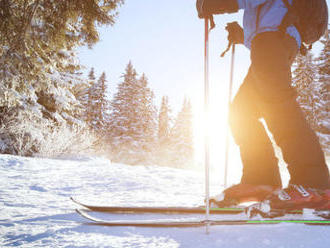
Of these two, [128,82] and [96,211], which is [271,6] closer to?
[96,211]

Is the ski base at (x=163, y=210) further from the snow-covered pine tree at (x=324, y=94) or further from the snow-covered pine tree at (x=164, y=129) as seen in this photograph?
the snow-covered pine tree at (x=164, y=129)

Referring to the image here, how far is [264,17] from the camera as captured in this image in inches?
58.6

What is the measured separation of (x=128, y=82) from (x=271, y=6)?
28.1 metres

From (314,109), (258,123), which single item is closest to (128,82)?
(314,109)

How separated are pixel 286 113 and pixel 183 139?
2896 cm

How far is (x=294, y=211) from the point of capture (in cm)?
118

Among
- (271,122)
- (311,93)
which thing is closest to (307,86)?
(311,93)

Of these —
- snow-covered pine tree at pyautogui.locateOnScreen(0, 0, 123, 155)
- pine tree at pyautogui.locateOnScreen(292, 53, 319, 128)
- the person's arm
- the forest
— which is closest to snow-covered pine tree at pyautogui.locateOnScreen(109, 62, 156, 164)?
the forest

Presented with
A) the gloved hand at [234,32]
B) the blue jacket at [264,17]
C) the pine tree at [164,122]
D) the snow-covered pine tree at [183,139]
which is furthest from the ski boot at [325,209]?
the pine tree at [164,122]

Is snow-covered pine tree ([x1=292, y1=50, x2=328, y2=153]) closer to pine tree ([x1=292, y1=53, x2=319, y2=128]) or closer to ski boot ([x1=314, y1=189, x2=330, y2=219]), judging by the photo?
pine tree ([x1=292, y1=53, x2=319, y2=128])

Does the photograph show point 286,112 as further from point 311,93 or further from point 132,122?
point 132,122

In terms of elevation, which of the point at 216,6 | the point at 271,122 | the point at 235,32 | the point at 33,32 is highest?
the point at 33,32

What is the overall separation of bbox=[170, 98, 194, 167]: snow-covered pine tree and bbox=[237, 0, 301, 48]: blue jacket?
2857cm

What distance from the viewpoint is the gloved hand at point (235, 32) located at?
220 centimetres
